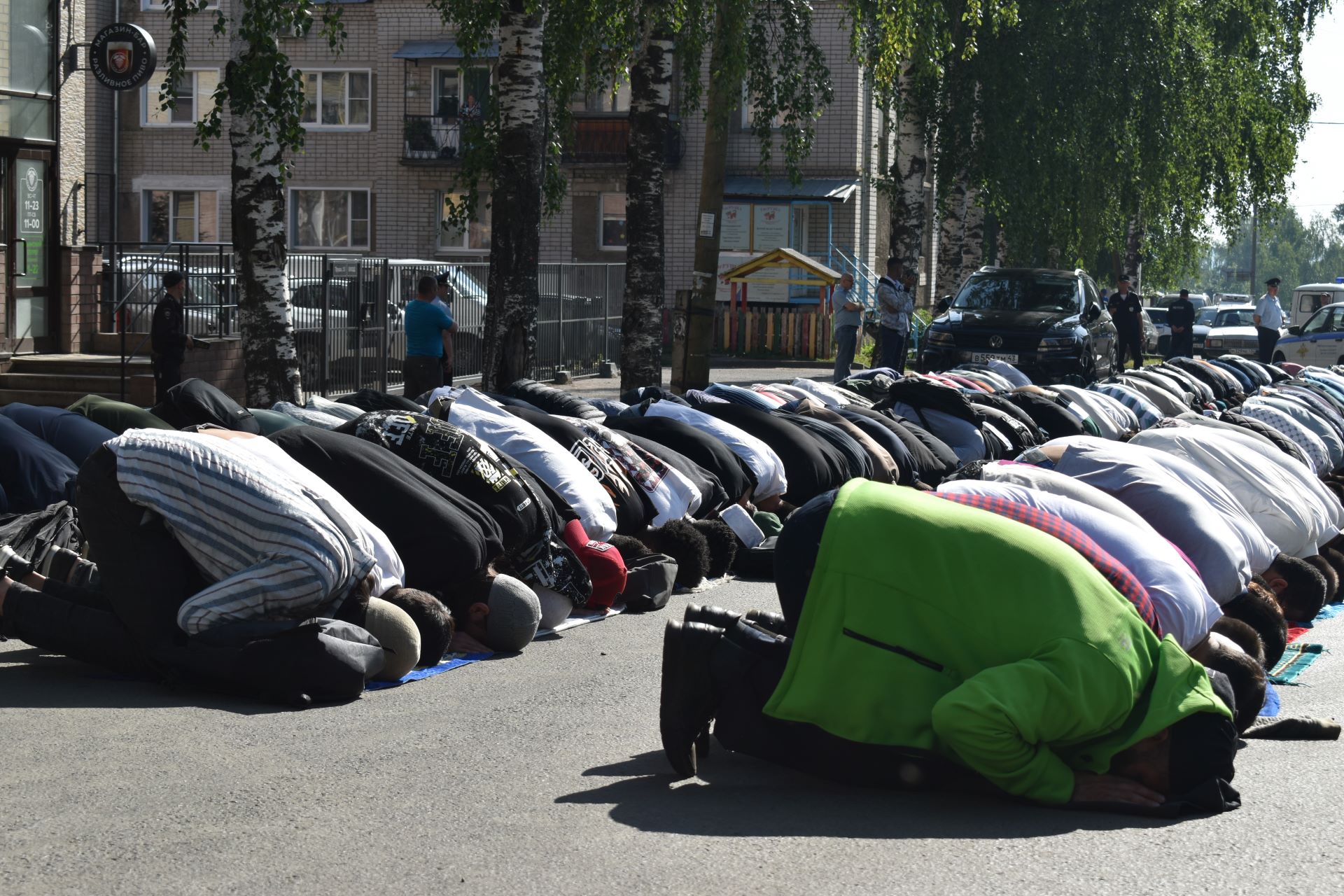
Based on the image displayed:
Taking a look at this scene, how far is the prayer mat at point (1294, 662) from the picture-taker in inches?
299

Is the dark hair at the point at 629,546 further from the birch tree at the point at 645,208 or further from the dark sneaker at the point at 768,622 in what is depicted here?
the birch tree at the point at 645,208

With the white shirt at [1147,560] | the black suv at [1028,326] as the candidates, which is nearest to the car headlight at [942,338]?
the black suv at [1028,326]

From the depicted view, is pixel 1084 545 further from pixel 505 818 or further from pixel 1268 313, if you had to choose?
pixel 1268 313

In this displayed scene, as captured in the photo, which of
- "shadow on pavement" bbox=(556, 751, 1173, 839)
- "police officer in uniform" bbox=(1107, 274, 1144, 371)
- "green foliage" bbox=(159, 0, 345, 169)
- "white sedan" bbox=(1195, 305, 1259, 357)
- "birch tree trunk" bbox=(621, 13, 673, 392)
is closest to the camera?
"shadow on pavement" bbox=(556, 751, 1173, 839)

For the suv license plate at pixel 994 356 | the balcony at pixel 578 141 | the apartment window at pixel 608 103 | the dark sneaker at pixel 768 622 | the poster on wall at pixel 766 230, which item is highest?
the apartment window at pixel 608 103

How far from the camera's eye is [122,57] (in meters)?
20.1

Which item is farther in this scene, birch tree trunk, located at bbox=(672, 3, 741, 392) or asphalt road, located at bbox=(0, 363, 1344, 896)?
birch tree trunk, located at bbox=(672, 3, 741, 392)

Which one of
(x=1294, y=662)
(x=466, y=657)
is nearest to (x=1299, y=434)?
(x=1294, y=662)

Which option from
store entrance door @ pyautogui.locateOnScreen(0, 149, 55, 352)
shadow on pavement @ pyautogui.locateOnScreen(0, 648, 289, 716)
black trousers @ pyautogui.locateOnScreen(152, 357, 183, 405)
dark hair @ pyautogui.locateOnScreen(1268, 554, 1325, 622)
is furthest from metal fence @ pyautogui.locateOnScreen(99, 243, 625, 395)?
dark hair @ pyautogui.locateOnScreen(1268, 554, 1325, 622)

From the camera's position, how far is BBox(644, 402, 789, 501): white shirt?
415 inches

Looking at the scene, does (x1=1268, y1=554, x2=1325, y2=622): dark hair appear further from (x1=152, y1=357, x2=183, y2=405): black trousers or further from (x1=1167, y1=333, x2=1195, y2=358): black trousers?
(x1=1167, y1=333, x2=1195, y2=358): black trousers

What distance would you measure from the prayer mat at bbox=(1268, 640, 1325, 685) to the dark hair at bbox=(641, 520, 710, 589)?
3.16m

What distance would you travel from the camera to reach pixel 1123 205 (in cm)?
2844

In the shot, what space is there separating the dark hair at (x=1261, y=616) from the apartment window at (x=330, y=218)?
39892 millimetres
